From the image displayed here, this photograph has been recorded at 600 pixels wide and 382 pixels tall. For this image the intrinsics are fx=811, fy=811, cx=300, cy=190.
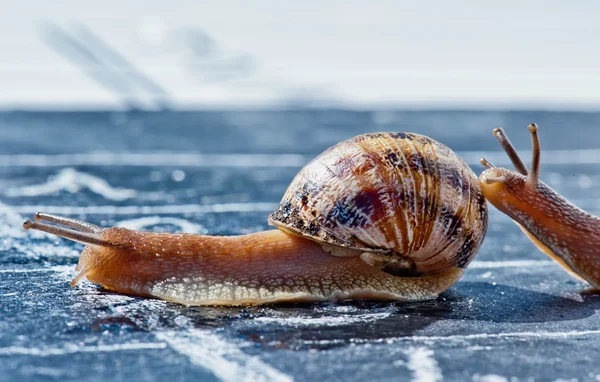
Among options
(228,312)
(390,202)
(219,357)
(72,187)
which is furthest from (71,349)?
(72,187)

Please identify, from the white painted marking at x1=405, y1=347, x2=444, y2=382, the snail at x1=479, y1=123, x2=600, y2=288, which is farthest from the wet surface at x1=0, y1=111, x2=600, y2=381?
the snail at x1=479, y1=123, x2=600, y2=288

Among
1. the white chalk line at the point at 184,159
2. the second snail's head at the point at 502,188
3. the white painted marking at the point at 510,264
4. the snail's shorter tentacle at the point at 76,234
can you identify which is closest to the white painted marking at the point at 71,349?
the snail's shorter tentacle at the point at 76,234

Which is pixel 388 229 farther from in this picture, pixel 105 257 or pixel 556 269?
pixel 556 269

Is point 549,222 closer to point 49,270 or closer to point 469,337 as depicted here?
point 469,337

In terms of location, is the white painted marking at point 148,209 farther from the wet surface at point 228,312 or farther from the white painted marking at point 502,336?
the white painted marking at point 502,336

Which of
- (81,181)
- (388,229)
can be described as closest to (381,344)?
(388,229)

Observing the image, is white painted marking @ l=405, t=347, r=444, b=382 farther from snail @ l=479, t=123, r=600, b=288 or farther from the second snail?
snail @ l=479, t=123, r=600, b=288
